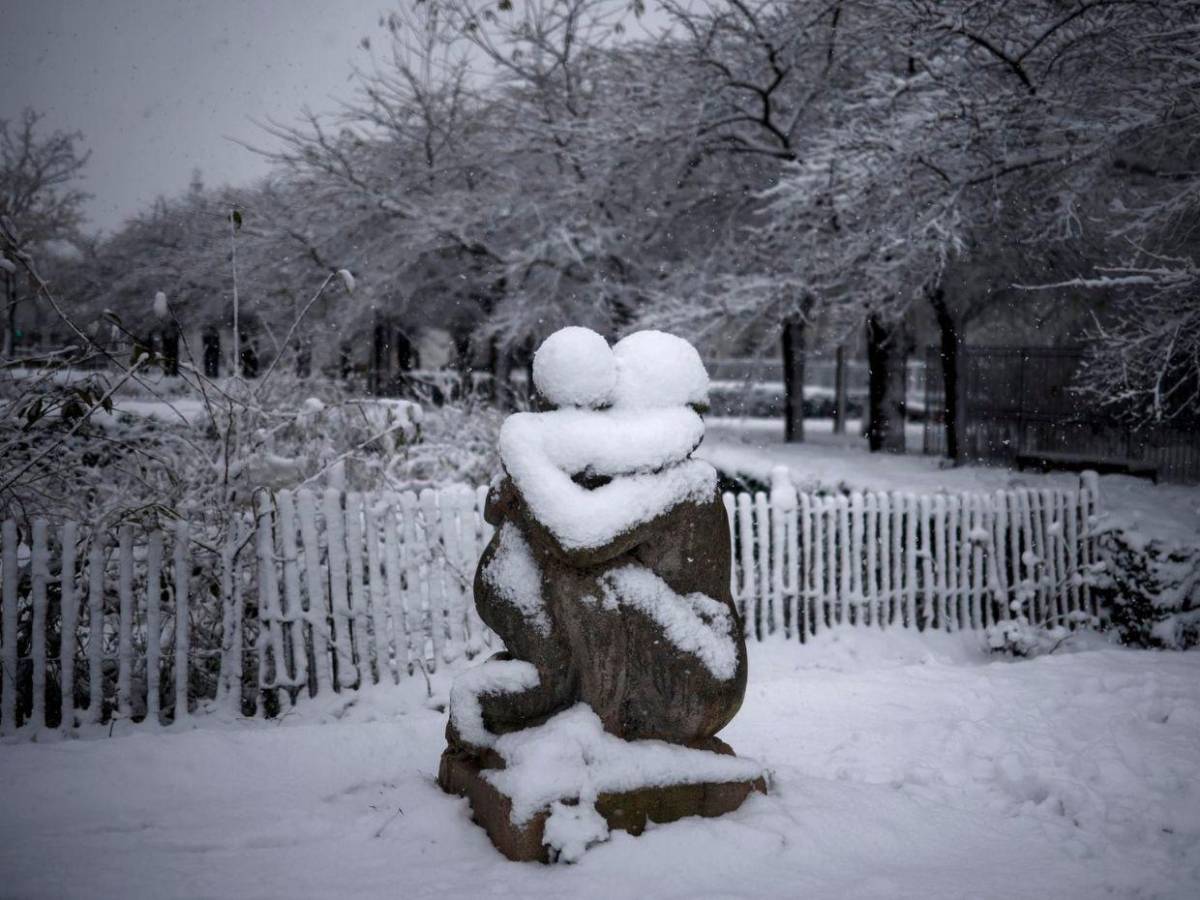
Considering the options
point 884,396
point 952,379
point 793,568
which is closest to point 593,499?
point 793,568

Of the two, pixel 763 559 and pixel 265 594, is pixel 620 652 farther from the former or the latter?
pixel 763 559

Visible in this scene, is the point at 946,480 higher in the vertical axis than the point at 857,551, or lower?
higher

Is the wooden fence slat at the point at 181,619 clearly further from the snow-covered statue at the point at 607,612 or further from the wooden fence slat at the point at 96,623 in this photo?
the snow-covered statue at the point at 607,612

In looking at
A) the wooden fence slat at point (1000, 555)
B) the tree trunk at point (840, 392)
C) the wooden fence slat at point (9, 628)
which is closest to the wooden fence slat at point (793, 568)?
the wooden fence slat at point (1000, 555)

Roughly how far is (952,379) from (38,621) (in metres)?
11.4

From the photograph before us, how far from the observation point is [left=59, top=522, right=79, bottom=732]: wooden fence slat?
4.60 metres

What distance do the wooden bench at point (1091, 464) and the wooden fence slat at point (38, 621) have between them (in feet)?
32.3

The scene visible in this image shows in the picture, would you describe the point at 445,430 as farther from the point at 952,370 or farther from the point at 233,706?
the point at 952,370

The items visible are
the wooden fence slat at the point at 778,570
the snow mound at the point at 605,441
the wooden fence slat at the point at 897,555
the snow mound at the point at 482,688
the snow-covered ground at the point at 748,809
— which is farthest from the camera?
the wooden fence slat at the point at 897,555

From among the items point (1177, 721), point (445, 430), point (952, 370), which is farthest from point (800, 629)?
point (952, 370)

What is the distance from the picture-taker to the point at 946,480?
354 inches

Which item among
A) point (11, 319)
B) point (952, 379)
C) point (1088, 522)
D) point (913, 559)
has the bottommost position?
point (913, 559)

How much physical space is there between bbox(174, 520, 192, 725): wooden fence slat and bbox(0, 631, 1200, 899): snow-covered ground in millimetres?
200

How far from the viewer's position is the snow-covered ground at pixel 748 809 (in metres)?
2.98
